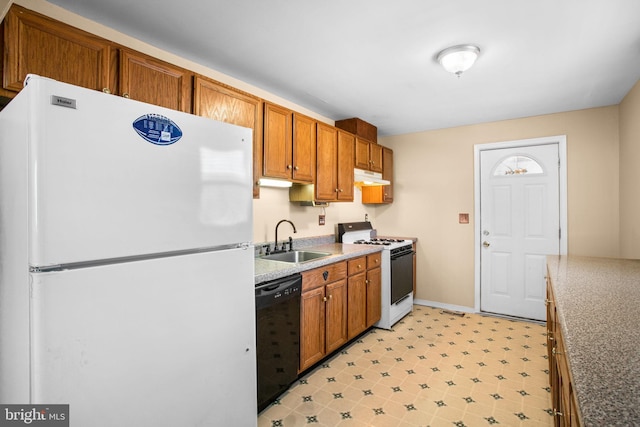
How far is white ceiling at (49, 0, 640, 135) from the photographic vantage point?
5.83ft

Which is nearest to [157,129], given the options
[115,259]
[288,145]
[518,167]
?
[115,259]

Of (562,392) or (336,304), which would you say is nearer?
(562,392)

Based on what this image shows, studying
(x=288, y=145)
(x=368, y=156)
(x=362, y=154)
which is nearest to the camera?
(x=288, y=145)

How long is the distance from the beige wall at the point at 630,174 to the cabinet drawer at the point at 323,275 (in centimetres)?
248

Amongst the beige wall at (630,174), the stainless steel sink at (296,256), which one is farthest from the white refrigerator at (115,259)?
the beige wall at (630,174)

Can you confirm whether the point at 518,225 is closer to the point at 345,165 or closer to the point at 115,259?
the point at 345,165

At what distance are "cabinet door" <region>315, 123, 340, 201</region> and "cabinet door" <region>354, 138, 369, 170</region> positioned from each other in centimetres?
44

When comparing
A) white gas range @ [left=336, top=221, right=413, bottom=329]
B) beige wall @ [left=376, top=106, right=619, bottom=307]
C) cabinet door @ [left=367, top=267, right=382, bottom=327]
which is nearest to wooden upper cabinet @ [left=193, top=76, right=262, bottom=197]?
cabinet door @ [left=367, top=267, right=382, bottom=327]

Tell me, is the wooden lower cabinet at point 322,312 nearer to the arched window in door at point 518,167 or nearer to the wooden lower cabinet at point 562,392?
the wooden lower cabinet at point 562,392

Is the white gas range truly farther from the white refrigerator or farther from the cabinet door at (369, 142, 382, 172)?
the white refrigerator

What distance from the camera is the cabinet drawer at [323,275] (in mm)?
2467

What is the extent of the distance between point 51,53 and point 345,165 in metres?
2.51

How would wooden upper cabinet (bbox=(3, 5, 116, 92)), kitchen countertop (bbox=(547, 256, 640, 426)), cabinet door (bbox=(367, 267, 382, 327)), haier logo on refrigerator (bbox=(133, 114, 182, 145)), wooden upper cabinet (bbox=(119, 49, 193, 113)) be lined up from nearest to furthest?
kitchen countertop (bbox=(547, 256, 640, 426))
haier logo on refrigerator (bbox=(133, 114, 182, 145))
wooden upper cabinet (bbox=(3, 5, 116, 92))
wooden upper cabinet (bbox=(119, 49, 193, 113))
cabinet door (bbox=(367, 267, 382, 327))

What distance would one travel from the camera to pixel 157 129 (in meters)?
1.29
